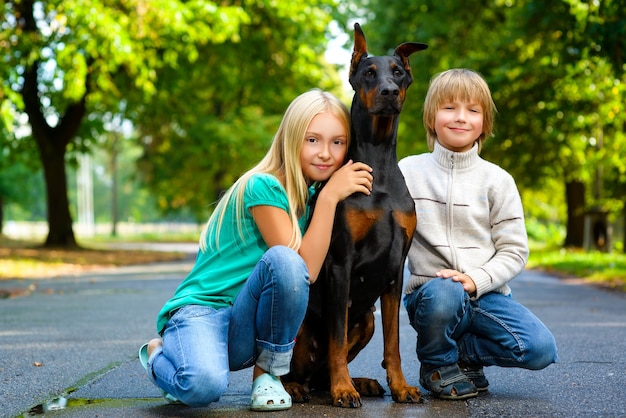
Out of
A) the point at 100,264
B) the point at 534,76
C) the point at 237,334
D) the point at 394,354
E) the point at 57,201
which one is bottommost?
the point at 100,264

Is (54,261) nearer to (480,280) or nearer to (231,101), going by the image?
(480,280)

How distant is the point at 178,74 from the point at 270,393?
1930 centimetres

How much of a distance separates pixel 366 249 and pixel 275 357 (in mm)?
641

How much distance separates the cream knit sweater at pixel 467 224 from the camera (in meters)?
4.05

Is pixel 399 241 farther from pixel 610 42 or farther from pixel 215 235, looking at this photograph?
pixel 610 42

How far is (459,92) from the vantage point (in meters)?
4.17

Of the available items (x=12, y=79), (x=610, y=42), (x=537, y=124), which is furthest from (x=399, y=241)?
(x=537, y=124)

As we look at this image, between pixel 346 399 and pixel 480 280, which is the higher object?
pixel 480 280

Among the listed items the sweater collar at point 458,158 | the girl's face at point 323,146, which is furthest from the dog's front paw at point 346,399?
the sweater collar at point 458,158

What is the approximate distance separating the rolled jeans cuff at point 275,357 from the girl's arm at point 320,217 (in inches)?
13.1

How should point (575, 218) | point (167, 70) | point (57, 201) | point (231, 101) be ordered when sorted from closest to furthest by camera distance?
point (167, 70)
point (57, 201)
point (575, 218)
point (231, 101)

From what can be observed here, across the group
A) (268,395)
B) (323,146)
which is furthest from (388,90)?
(268,395)

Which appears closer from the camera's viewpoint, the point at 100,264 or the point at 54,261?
the point at 54,261

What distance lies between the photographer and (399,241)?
12.2ft
